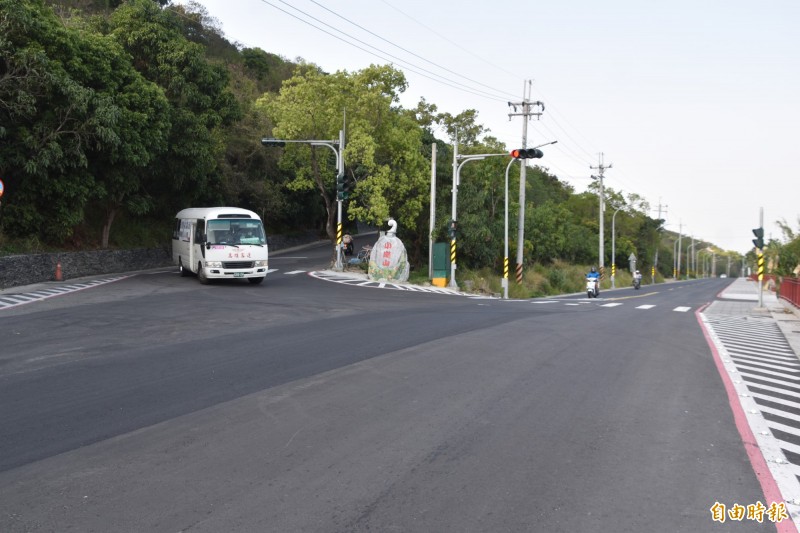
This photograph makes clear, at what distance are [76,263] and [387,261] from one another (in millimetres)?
13843

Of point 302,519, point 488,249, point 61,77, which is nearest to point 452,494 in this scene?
point 302,519

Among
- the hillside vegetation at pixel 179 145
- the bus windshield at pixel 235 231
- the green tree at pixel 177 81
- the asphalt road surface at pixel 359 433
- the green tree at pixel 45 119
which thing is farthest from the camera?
the green tree at pixel 177 81

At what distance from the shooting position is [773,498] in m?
5.12

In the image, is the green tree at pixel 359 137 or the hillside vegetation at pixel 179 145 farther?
the green tree at pixel 359 137

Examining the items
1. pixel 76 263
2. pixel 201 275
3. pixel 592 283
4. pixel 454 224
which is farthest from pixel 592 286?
pixel 76 263

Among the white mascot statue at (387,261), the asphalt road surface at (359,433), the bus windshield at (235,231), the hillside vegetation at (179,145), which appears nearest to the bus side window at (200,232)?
the bus windshield at (235,231)

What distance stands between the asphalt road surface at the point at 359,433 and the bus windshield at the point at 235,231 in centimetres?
1140

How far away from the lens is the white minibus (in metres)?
24.9

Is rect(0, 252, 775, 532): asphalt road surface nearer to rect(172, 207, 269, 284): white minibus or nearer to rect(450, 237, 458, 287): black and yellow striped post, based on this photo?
rect(172, 207, 269, 284): white minibus

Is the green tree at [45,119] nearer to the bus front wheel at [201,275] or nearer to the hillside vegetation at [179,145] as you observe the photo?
the hillside vegetation at [179,145]

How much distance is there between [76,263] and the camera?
89.9ft

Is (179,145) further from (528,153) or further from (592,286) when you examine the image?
(592,286)

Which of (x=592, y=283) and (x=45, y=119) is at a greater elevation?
(x=45, y=119)

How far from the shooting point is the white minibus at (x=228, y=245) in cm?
2491
